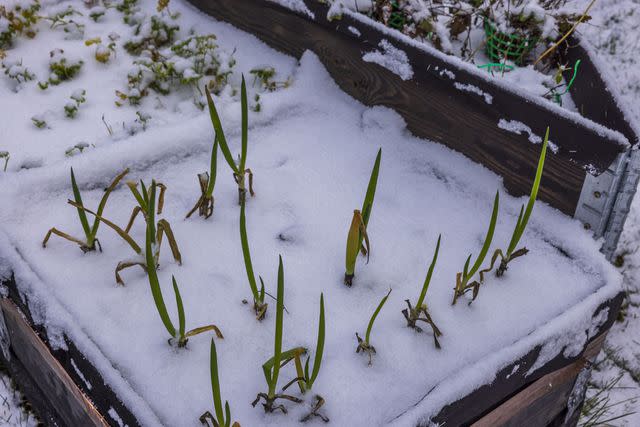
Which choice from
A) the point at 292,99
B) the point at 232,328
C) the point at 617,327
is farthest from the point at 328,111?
the point at 617,327

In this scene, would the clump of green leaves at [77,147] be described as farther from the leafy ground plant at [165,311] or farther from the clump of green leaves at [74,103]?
the leafy ground plant at [165,311]

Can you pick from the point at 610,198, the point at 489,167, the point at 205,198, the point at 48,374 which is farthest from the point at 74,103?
the point at 610,198

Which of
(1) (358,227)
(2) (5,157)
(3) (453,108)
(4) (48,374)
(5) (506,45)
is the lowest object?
(4) (48,374)

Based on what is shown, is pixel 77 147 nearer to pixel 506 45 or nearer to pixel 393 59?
pixel 393 59

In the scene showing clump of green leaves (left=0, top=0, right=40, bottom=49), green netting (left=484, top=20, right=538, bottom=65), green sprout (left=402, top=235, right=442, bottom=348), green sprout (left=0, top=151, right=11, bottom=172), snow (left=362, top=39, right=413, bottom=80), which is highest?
green netting (left=484, top=20, right=538, bottom=65)

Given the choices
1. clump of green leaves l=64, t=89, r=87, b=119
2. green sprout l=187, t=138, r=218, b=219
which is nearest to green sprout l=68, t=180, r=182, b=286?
green sprout l=187, t=138, r=218, b=219

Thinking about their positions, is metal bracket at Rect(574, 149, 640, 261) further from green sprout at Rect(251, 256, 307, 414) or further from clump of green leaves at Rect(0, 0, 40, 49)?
clump of green leaves at Rect(0, 0, 40, 49)
